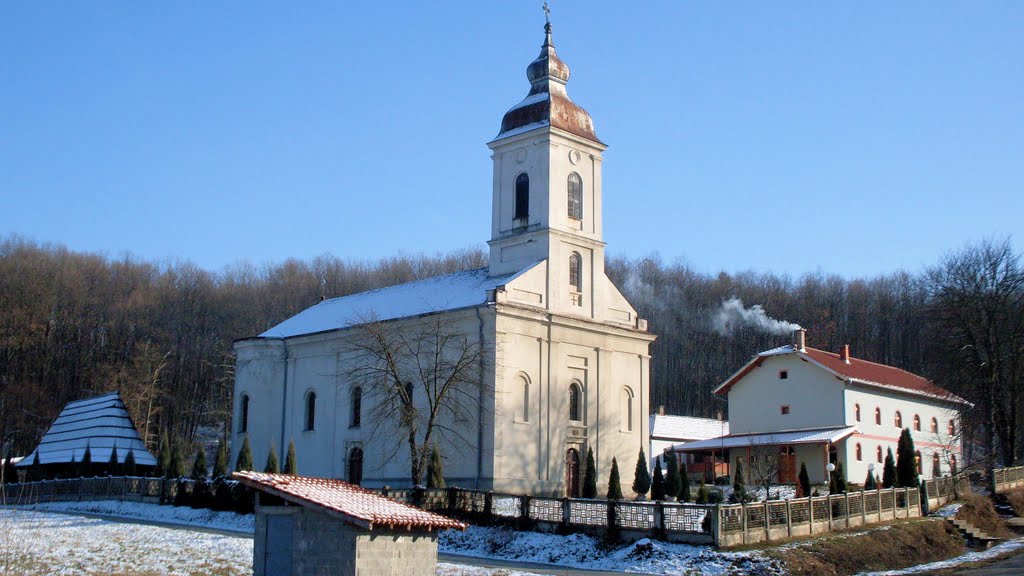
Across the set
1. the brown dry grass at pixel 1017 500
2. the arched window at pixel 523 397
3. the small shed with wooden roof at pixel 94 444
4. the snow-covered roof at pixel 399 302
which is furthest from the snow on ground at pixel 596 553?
the small shed with wooden roof at pixel 94 444

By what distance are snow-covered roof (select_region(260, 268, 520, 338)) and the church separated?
0.37 feet

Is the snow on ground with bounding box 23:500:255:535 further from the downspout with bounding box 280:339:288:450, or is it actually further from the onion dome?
the onion dome

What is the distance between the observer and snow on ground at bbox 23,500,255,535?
3538 cm

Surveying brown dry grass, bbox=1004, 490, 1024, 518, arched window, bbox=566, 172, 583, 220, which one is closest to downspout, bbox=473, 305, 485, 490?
arched window, bbox=566, 172, 583, 220

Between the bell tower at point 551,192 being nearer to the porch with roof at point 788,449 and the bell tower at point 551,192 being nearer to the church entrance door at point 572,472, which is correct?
the church entrance door at point 572,472

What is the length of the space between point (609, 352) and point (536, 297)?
15.5 ft

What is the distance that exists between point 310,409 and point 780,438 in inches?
900

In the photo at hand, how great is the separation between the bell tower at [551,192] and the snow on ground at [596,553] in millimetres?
15048

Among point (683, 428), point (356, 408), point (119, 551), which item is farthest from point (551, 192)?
point (683, 428)

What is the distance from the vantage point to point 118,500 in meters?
41.7

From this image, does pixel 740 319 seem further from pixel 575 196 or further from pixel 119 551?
pixel 119 551

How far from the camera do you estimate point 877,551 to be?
29.3 m

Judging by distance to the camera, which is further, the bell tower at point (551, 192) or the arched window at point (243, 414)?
the arched window at point (243, 414)

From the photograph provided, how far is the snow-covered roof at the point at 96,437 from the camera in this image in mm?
48094
